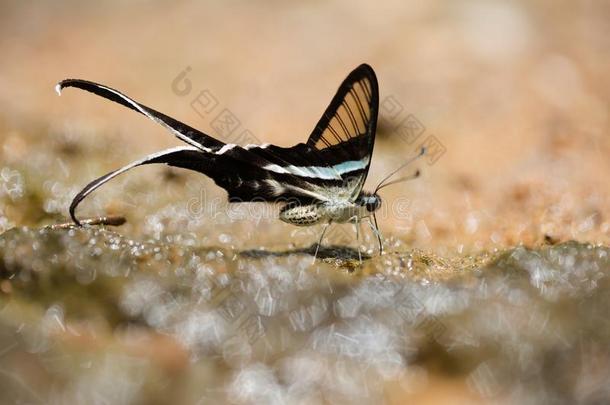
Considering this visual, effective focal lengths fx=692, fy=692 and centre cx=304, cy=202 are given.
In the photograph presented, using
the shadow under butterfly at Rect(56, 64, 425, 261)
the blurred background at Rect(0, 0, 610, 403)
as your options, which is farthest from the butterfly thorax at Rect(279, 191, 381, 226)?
the blurred background at Rect(0, 0, 610, 403)

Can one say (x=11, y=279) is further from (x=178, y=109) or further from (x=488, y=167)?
(x=488, y=167)

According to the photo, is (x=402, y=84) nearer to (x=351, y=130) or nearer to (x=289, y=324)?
(x=351, y=130)

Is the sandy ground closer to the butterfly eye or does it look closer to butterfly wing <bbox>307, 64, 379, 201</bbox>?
the butterfly eye

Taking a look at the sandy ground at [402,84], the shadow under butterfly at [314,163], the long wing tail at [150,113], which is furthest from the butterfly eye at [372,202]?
the long wing tail at [150,113]

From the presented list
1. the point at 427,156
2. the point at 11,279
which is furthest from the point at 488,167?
the point at 11,279

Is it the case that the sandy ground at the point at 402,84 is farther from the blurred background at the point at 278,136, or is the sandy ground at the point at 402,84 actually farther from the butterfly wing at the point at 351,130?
the butterfly wing at the point at 351,130

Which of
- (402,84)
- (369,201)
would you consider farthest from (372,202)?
(402,84)

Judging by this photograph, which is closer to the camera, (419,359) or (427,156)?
(419,359)
